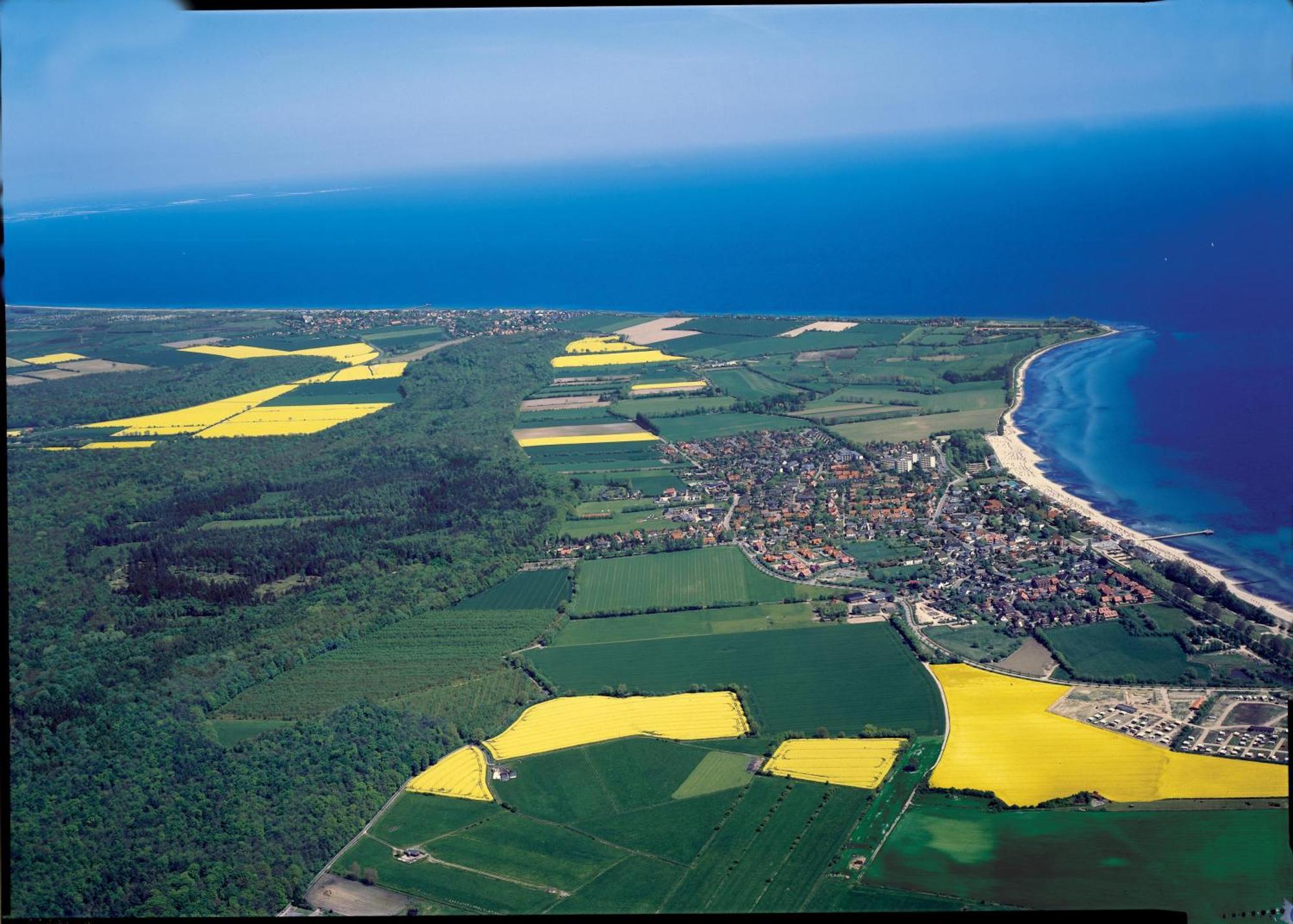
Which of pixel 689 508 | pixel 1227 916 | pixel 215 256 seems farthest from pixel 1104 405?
pixel 215 256

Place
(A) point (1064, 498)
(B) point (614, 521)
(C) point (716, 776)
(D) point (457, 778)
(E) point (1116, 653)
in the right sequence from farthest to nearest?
(B) point (614, 521) → (A) point (1064, 498) → (E) point (1116, 653) → (D) point (457, 778) → (C) point (716, 776)

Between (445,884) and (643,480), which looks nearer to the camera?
(445,884)

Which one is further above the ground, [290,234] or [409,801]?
[290,234]

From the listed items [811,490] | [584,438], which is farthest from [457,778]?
[584,438]

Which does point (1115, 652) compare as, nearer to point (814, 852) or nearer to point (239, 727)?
point (814, 852)

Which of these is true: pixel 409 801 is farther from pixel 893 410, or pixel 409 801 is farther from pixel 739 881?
pixel 893 410

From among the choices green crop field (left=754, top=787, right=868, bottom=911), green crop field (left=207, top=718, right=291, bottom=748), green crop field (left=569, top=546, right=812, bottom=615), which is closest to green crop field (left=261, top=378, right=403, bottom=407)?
green crop field (left=569, top=546, right=812, bottom=615)

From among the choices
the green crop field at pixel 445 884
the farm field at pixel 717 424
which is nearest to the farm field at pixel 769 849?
the green crop field at pixel 445 884

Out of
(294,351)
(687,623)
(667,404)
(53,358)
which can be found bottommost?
(687,623)
